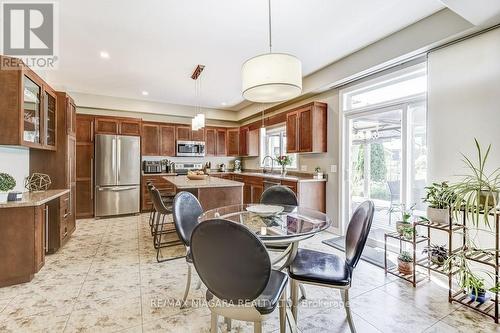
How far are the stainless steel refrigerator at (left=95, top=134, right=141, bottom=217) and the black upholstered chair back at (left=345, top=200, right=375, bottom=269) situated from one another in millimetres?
4932

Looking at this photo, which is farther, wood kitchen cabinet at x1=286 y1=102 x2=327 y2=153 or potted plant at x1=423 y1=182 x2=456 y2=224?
wood kitchen cabinet at x1=286 y1=102 x2=327 y2=153

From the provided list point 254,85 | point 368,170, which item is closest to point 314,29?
point 254,85

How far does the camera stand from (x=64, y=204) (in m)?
3.33

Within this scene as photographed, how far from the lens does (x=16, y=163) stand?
3.02 meters

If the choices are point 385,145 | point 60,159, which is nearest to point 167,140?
point 60,159

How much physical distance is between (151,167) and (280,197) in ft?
13.7

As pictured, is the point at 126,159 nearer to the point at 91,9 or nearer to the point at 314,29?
the point at 91,9

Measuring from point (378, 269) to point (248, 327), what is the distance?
5.95ft

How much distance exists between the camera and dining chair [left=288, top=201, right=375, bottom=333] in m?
1.64

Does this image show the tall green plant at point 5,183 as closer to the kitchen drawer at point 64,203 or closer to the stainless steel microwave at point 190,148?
the kitchen drawer at point 64,203

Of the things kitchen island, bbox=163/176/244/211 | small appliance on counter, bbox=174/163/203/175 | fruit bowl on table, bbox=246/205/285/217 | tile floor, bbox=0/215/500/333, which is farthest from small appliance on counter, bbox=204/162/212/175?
fruit bowl on table, bbox=246/205/285/217

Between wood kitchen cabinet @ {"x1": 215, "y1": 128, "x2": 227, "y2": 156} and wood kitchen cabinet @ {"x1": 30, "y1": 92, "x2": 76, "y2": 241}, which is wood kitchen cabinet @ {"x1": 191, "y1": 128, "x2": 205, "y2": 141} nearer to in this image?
wood kitchen cabinet @ {"x1": 215, "y1": 128, "x2": 227, "y2": 156}

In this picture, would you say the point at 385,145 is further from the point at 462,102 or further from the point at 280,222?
the point at 280,222

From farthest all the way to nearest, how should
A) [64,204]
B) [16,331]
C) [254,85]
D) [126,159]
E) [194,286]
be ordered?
1. [126,159]
2. [64,204]
3. [194,286]
4. [254,85]
5. [16,331]
